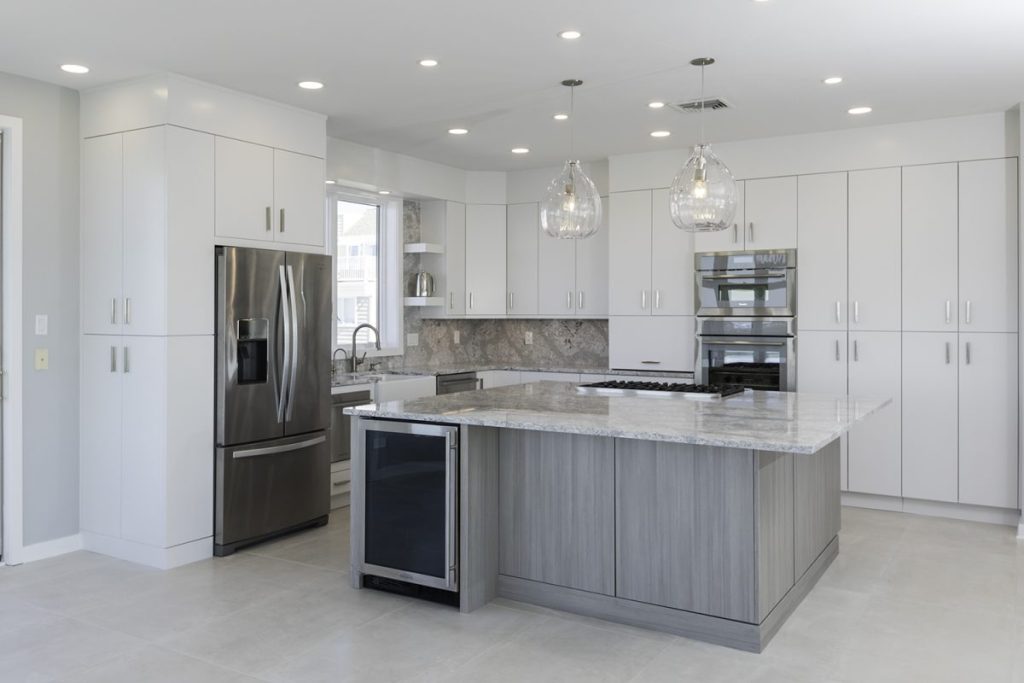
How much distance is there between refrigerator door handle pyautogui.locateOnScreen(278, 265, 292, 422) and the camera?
4602 millimetres

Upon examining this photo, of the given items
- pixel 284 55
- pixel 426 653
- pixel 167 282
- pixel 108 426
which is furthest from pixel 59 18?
pixel 426 653

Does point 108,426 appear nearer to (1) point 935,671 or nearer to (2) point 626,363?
(2) point 626,363

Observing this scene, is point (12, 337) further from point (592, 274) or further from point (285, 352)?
point (592, 274)

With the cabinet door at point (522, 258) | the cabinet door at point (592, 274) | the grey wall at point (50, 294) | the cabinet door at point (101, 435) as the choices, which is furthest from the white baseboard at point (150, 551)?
the cabinet door at point (592, 274)

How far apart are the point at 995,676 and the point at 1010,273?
9.72ft

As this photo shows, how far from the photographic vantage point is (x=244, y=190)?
449 centimetres

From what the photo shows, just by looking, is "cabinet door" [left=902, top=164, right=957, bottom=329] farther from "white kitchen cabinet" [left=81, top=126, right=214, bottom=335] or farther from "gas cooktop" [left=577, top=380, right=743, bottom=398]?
"white kitchen cabinet" [left=81, top=126, right=214, bottom=335]

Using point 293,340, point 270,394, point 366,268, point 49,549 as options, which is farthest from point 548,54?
point 49,549

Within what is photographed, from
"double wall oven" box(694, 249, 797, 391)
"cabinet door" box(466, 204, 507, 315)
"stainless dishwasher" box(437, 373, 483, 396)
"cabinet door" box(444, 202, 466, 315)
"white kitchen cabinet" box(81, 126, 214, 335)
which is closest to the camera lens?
"white kitchen cabinet" box(81, 126, 214, 335)

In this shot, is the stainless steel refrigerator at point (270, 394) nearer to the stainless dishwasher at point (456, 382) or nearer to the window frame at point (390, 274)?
the stainless dishwasher at point (456, 382)

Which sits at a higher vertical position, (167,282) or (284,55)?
(284,55)

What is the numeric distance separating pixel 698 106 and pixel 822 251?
1488 mm

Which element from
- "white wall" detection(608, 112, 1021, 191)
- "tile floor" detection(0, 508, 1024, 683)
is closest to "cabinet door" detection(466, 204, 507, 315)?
"white wall" detection(608, 112, 1021, 191)

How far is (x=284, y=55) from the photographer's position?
12.6 feet
